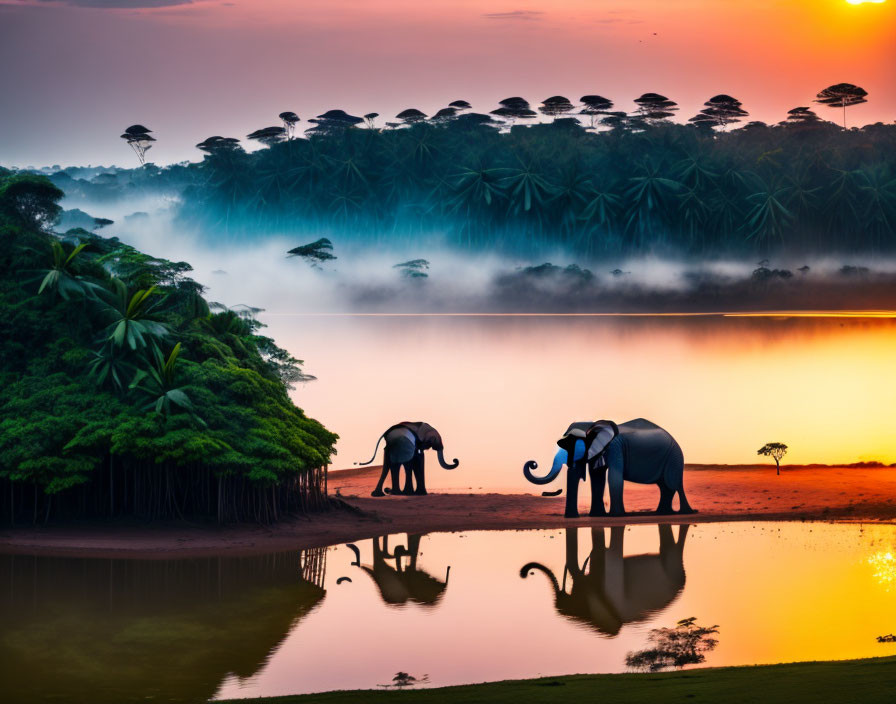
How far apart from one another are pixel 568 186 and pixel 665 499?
124556 millimetres

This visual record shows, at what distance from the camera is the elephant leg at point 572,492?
3098cm

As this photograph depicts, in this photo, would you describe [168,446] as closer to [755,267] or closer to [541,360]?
[541,360]

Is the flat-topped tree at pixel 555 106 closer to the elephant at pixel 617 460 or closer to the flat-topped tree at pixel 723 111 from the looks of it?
the flat-topped tree at pixel 723 111

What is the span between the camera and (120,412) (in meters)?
27.9

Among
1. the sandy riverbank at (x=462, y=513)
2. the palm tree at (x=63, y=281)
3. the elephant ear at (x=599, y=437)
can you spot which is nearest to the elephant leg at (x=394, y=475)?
the sandy riverbank at (x=462, y=513)

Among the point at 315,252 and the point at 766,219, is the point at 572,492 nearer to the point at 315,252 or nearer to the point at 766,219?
the point at 315,252

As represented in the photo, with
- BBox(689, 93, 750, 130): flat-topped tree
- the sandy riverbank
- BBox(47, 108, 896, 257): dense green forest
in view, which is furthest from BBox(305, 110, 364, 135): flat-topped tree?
the sandy riverbank

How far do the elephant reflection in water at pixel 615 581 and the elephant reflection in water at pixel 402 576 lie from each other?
2.22 meters

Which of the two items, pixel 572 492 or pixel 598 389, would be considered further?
pixel 598 389

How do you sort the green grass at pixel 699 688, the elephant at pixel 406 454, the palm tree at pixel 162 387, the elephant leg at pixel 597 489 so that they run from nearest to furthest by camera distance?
the green grass at pixel 699 688 < the palm tree at pixel 162 387 < the elephant leg at pixel 597 489 < the elephant at pixel 406 454

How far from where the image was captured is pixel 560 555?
27.3m

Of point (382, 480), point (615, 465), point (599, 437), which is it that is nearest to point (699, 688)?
point (599, 437)

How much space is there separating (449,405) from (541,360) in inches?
803

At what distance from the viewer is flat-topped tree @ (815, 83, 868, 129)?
166 meters
